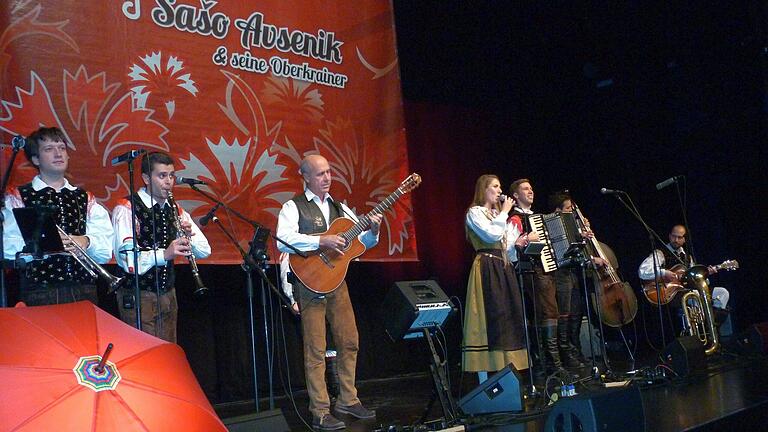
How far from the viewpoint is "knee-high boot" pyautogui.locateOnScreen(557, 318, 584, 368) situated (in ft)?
23.2

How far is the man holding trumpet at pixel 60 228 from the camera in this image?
160 inches

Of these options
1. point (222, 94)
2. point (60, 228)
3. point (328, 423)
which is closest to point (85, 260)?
point (60, 228)

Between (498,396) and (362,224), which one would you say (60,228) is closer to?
(362,224)

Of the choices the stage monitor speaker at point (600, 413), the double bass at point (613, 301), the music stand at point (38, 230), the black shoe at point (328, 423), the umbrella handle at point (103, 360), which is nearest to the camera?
the umbrella handle at point (103, 360)

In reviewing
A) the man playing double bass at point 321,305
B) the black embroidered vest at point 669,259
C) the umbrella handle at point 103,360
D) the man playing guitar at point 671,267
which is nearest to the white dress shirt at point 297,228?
the man playing double bass at point 321,305

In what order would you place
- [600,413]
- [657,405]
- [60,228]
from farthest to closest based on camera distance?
[657,405], [60,228], [600,413]

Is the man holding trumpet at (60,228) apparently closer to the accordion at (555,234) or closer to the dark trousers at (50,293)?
the dark trousers at (50,293)

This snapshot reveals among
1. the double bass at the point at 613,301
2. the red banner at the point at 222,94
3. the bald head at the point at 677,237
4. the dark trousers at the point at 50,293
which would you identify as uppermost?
the red banner at the point at 222,94

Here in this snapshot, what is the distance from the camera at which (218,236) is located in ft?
19.3

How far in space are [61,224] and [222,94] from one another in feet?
7.10

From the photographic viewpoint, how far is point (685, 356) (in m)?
5.83

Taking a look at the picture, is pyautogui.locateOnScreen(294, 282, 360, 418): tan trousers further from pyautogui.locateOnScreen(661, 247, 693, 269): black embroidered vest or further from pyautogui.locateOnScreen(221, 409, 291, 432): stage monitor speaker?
pyautogui.locateOnScreen(661, 247, 693, 269): black embroidered vest

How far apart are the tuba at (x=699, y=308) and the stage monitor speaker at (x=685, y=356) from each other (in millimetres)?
1690

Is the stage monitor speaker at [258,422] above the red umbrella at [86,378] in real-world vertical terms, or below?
below
